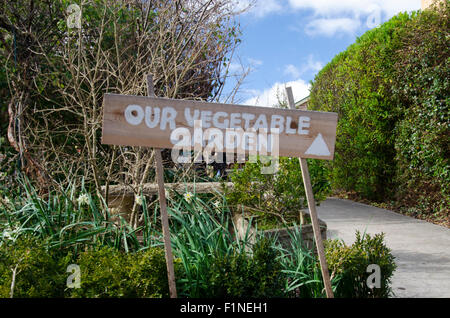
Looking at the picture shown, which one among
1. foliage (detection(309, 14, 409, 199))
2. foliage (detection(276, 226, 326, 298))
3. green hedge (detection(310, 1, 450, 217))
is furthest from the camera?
foliage (detection(309, 14, 409, 199))

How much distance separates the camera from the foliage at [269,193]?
4.32m

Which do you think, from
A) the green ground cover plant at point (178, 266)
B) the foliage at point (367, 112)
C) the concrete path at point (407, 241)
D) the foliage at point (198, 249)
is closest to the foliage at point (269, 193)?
the concrete path at point (407, 241)

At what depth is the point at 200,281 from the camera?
2.50m

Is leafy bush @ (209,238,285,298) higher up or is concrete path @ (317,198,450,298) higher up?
leafy bush @ (209,238,285,298)

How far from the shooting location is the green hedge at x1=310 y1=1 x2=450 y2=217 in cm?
641

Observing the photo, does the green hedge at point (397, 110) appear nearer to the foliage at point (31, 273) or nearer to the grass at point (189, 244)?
the grass at point (189, 244)

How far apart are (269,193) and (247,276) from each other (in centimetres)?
223

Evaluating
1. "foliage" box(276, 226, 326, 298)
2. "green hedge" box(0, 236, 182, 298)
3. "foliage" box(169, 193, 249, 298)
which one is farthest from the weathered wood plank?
"green hedge" box(0, 236, 182, 298)

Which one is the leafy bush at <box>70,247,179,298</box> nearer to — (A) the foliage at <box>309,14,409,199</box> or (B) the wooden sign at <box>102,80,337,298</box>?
(B) the wooden sign at <box>102,80,337,298</box>

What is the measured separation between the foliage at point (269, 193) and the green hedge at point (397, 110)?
10.7 feet

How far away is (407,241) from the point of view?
532 cm

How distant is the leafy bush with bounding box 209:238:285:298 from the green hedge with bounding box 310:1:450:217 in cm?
512

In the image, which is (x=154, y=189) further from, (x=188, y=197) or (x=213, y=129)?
(x=213, y=129)
